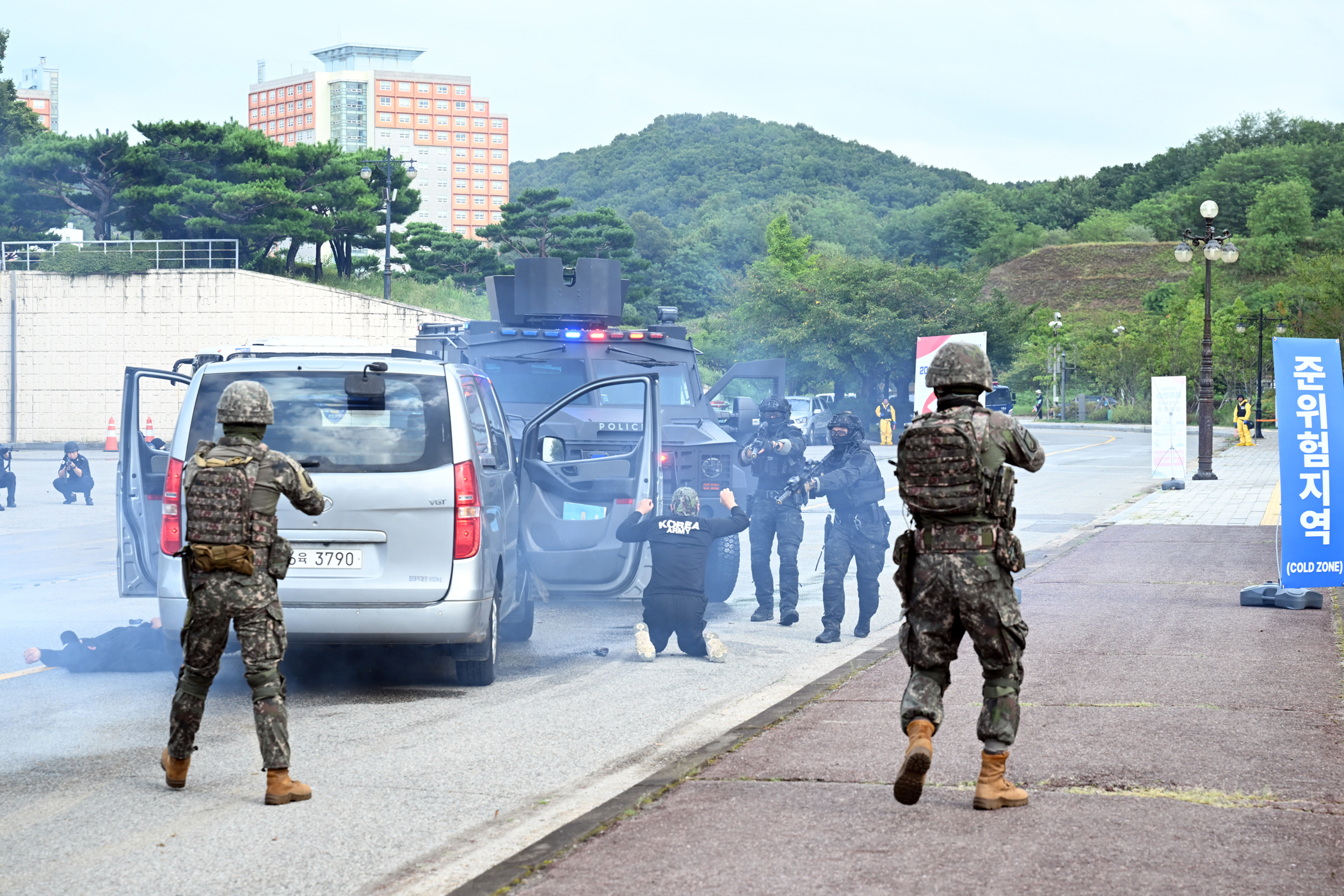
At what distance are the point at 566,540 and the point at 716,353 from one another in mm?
58237

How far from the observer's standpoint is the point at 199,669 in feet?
18.7

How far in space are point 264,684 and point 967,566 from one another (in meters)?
2.78

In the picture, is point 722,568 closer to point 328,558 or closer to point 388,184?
point 328,558

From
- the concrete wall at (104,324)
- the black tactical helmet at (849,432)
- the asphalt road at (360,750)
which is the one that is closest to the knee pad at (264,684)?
the asphalt road at (360,750)

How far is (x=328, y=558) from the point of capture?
752 cm

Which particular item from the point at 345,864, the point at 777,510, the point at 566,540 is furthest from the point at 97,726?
the point at 777,510

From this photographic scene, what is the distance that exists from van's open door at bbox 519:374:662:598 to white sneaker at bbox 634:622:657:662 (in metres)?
0.61

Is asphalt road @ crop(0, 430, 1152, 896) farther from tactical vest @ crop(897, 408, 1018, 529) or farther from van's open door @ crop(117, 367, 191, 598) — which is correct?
tactical vest @ crop(897, 408, 1018, 529)

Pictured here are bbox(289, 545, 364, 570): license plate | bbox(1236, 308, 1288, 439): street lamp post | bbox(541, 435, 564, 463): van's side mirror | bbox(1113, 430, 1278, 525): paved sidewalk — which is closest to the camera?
bbox(289, 545, 364, 570): license plate

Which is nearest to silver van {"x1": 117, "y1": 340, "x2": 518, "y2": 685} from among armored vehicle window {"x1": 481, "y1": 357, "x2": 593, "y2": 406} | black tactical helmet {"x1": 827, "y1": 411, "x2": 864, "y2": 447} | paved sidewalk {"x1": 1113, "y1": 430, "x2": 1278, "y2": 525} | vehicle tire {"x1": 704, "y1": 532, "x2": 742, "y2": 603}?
black tactical helmet {"x1": 827, "y1": 411, "x2": 864, "y2": 447}

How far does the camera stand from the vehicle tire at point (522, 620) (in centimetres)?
985

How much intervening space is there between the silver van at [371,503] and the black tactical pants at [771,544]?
3601 mm

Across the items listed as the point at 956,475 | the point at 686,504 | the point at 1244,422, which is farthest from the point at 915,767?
the point at 1244,422

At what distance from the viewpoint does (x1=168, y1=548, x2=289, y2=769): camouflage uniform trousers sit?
18.2ft
